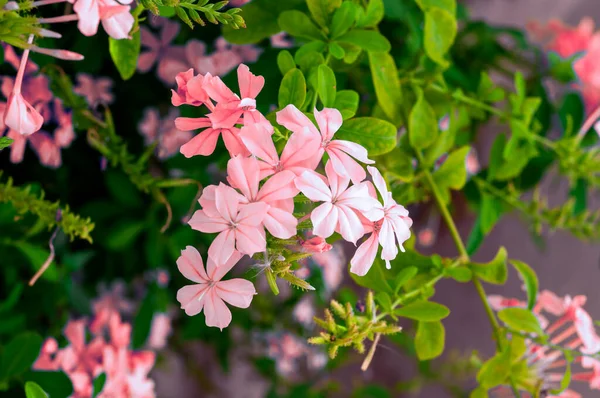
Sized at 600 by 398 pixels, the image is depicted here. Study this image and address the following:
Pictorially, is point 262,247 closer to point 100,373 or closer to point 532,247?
point 100,373

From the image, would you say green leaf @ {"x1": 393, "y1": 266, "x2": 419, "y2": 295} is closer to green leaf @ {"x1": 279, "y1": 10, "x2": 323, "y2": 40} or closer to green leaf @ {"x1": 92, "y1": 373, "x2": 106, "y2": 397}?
green leaf @ {"x1": 279, "y1": 10, "x2": 323, "y2": 40}

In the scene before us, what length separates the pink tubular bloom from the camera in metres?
0.33

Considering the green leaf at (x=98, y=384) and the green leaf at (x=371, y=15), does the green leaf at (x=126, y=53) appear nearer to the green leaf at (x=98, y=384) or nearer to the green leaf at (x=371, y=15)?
the green leaf at (x=371, y=15)

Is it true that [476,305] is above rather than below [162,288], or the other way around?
below

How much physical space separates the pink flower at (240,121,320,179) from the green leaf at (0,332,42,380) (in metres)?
0.36

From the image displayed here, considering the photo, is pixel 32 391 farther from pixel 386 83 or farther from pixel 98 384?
pixel 386 83

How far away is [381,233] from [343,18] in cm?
20

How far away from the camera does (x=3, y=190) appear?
1.51 feet

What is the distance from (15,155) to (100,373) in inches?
10.0

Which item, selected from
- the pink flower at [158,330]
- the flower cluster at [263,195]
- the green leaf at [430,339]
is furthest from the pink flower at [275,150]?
the pink flower at [158,330]

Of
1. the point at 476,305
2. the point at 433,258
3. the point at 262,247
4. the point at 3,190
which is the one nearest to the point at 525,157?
the point at 433,258

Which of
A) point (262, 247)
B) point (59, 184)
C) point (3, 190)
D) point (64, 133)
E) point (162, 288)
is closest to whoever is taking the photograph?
point (262, 247)

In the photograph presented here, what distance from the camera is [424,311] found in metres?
0.46

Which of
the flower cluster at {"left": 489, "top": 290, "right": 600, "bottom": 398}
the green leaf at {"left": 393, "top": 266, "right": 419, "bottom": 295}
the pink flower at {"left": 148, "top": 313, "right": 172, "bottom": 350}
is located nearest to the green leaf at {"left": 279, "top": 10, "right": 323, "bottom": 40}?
the green leaf at {"left": 393, "top": 266, "right": 419, "bottom": 295}
